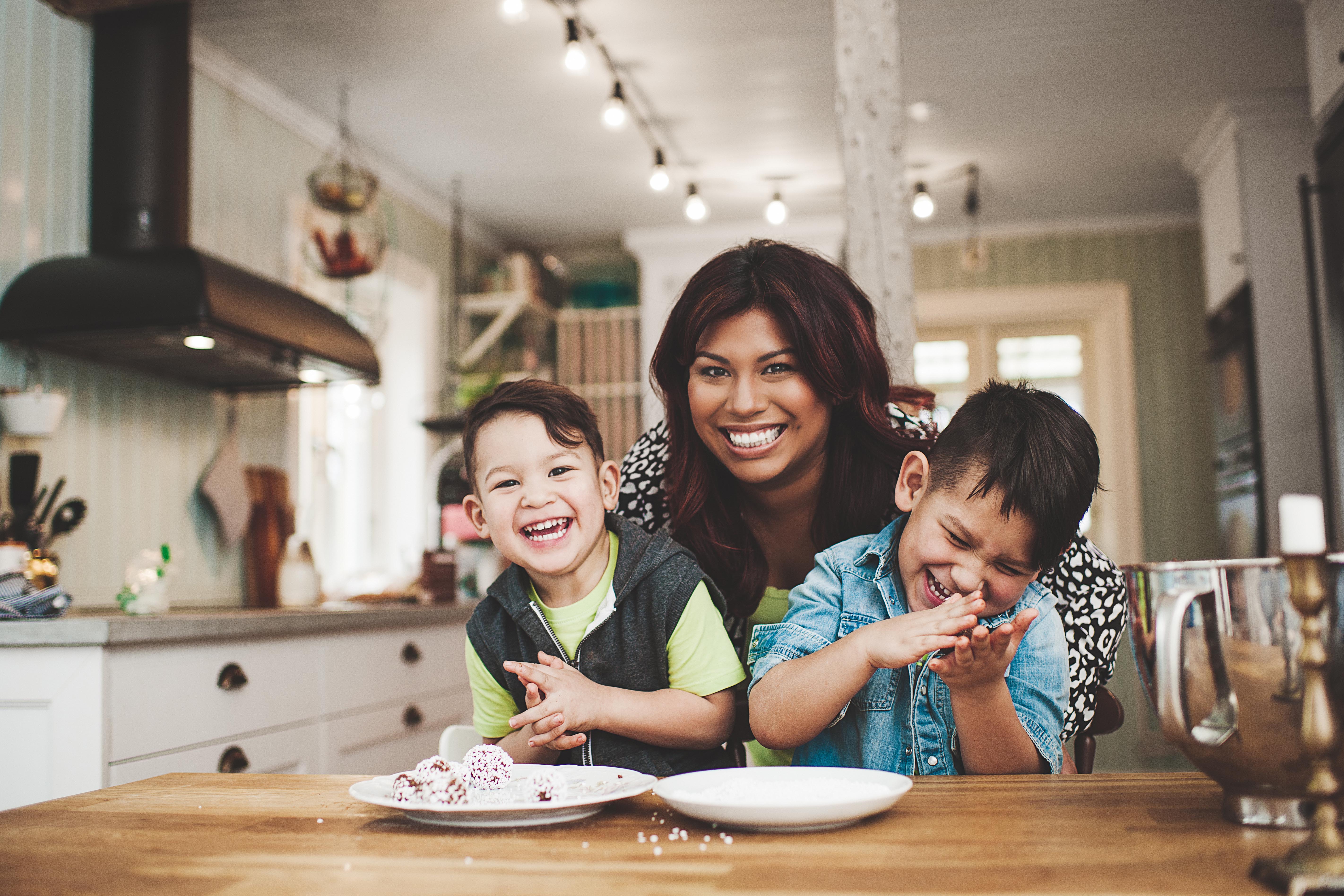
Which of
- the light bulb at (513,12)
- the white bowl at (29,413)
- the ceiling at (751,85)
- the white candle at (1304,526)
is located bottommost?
the white candle at (1304,526)

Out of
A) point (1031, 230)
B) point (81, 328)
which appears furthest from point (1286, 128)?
point (81, 328)

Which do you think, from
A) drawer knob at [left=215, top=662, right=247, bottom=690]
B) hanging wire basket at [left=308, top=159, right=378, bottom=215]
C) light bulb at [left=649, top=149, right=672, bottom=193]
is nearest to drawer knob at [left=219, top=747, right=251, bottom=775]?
drawer knob at [left=215, top=662, right=247, bottom=690]

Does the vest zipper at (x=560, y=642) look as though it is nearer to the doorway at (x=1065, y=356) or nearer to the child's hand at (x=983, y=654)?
the child's hand at (x=983, y=654)

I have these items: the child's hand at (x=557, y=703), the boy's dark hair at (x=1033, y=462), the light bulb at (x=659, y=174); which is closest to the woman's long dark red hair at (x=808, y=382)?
the boy's dark hair at (x=1033, y=462)

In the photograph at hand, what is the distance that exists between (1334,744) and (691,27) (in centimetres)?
311

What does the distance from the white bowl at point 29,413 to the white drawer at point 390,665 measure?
2.73 ft

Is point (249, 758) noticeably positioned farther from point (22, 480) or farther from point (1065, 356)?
point (1065, 356)

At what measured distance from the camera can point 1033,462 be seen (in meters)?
1.12

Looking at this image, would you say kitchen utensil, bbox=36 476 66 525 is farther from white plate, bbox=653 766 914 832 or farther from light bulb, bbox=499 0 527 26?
white plate, bbox=653 766 914 832

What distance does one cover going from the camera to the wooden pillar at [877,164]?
7.27 ft

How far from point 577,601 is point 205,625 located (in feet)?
4.04

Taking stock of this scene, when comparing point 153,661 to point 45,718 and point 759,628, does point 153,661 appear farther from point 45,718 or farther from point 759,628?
point 759,628

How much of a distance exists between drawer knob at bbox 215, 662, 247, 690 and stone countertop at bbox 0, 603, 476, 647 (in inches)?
2.5

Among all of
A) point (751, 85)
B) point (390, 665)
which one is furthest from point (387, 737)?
point (751, 85)
